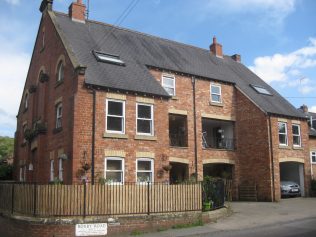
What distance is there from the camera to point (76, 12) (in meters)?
25.7

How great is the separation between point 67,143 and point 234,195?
1292 cm

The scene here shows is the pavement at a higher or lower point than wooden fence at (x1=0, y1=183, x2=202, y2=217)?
lower

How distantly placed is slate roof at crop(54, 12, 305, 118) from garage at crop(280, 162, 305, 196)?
399cm

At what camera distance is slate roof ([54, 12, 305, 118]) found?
20.8m

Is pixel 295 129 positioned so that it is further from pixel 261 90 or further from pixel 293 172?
pixel 261 90

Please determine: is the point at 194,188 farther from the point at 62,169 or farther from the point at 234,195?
the point at 234,195

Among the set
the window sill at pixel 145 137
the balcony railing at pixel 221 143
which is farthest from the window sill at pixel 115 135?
the balcony railing at pixel 221 143

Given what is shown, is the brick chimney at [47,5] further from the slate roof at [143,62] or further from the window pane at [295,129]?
the window pane at [295,129]

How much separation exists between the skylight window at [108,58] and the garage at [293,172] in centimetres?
1540

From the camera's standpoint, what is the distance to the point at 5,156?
130ft

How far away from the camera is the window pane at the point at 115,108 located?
19.6m

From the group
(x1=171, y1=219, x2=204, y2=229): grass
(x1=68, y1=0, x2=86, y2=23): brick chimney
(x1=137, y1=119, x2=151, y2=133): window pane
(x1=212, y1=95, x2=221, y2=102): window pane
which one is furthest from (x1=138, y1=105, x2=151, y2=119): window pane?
(x1=68, y1=0, x2=86, y2=23): brick chimney

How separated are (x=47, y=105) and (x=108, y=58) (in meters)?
4.59

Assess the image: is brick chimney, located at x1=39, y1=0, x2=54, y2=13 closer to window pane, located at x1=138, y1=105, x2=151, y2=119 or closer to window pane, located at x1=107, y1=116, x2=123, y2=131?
window pane, located at x1=138, y1=105, x2=151, y2=119
